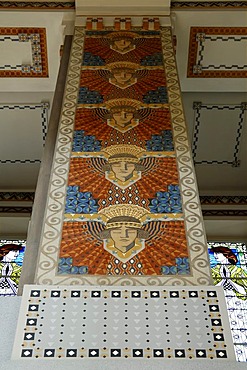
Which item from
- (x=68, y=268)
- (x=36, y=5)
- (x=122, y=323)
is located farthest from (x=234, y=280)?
(x=122, y=323)

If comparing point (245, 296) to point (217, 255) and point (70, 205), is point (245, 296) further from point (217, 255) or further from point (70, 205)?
point (70, 205)

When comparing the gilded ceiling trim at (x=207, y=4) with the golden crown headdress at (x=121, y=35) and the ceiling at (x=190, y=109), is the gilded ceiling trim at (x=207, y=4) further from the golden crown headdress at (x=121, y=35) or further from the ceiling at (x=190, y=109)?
the golden crown headdress at (x=121, y=35)

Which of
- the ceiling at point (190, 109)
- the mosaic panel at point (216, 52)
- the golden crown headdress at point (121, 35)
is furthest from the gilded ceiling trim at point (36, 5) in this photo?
the mosaic panel at point (216, 52)

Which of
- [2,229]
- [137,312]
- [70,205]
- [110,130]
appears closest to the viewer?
[137,312]

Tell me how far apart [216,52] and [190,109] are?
104 cm

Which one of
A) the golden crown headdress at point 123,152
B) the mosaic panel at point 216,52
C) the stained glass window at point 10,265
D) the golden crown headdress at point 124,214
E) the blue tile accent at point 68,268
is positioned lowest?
the blue tile accent at point 68,268

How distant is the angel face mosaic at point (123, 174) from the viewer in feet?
10.7

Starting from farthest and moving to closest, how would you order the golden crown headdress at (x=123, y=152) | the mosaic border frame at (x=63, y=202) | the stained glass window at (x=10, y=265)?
the stained glass window at (x=10, y=265), the golden crown headdress at (x=123, y=152), the mosaic border frame at (x=63, y=202)

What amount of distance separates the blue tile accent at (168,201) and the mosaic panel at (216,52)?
9.53ft

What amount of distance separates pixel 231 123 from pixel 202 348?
203 inches

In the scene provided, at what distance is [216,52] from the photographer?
251 inches

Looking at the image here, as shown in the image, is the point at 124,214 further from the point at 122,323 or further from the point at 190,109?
the point at 190,109

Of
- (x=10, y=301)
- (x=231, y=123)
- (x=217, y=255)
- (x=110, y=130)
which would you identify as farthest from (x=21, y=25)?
(x=10, y=301)

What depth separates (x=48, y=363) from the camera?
249cm
